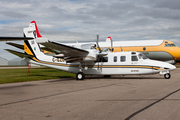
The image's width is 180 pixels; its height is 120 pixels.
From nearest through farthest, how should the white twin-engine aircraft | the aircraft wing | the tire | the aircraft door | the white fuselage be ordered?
1. the aircraft wing
2. the white twin-engine aircraft
3. the white fuselage
4. the aircraft door
5. the tire

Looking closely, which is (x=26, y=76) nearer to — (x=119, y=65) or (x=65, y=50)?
(x=65, y=50)

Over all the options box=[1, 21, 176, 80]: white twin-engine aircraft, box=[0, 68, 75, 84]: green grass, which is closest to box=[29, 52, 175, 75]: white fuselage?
box=[1, 21, 176, 80]: white twin-engine aircraft

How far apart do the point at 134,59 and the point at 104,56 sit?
2.87m

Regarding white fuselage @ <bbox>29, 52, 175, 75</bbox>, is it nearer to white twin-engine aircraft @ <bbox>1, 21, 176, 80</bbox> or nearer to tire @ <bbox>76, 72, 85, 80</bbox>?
white twin-engine aircraft @ <bbox>1, 21, 176, 80</bbox>

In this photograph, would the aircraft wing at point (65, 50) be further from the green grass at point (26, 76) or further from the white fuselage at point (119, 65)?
the green grass at point (26, 76)

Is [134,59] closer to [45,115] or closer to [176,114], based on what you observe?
[176,114]

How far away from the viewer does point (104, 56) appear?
18078mm

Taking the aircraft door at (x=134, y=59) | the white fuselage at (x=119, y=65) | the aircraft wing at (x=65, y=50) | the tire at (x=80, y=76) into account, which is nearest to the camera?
the aircraft wing at (x=65, y=50)

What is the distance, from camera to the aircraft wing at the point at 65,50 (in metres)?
14.9

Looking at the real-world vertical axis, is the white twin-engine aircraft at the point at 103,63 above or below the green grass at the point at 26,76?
above

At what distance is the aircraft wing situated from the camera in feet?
48.8

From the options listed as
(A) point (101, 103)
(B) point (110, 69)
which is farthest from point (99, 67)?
(A) point (101, 103)

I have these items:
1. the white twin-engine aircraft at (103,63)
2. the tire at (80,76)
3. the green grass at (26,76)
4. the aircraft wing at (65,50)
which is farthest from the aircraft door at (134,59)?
the green grass at (26,76)

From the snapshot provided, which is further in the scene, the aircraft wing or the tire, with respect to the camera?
the tire
